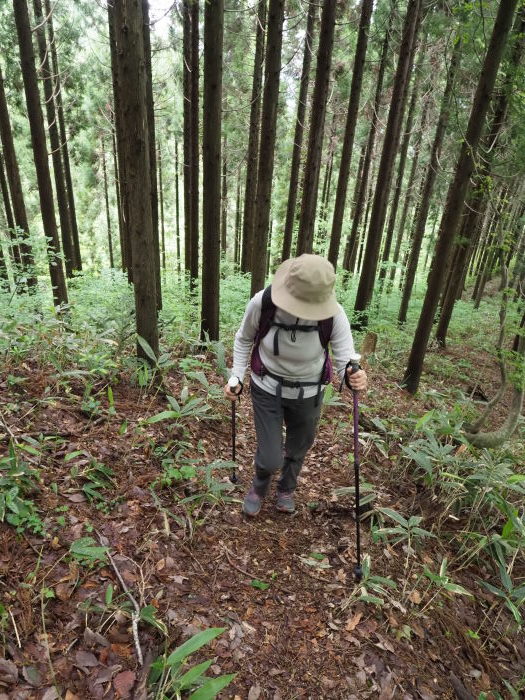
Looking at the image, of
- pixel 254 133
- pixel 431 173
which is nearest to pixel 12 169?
pixel 254 133

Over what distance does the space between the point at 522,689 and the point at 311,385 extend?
2561mm

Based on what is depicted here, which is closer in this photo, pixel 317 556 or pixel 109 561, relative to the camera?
pixel 109 561

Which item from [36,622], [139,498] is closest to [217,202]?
[139,498]

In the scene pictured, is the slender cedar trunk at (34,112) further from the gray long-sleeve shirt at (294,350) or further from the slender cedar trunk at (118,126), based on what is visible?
the gray long-sleeve shirt at (294,350)

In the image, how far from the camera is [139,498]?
3359 millimetres

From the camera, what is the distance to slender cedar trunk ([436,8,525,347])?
8391mm

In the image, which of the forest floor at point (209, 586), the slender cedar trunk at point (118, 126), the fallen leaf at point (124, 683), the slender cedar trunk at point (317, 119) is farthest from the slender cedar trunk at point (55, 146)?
the fallen leaf at point (124, 683)

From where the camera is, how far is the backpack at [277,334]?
3.12 metres

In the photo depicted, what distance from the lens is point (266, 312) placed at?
3150mm

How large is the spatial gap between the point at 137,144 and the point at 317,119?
21.0 feet

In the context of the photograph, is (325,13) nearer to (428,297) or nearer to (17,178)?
(428,297)

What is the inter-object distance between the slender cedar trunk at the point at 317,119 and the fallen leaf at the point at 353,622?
8.43 metres

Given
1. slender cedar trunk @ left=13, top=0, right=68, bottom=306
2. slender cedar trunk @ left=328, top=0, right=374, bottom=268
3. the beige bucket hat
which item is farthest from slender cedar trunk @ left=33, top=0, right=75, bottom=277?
the beige bucket hat

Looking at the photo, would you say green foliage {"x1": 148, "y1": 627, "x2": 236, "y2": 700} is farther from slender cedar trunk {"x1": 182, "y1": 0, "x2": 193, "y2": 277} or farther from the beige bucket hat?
slender cedar trunk {"x1": 182, "y1": 0, "x2": 193, "y2": 277}
